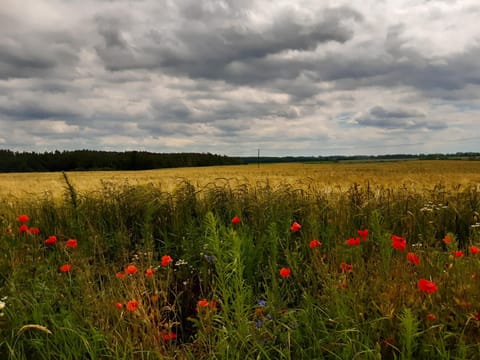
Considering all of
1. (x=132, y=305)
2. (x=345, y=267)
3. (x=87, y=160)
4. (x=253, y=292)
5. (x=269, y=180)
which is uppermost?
(x=87, y=160)

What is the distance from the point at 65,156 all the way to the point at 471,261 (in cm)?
8902

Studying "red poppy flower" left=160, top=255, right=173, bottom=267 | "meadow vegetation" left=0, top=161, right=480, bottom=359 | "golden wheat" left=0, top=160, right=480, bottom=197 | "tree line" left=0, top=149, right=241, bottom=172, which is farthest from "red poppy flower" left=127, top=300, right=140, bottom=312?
"tree line" left=0, top=149, right=241, bottom=172

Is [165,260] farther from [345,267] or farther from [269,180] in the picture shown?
[269,180]

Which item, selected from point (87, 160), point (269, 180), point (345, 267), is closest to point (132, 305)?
point (345, 267)

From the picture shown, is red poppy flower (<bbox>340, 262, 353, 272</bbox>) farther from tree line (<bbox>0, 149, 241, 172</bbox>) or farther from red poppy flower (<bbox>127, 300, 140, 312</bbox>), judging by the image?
tree line (<bbox>0, 149, 241, 172</bbox>)

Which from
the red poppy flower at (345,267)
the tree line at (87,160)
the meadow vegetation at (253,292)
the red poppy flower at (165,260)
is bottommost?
the meadow vegetation at (253,292)

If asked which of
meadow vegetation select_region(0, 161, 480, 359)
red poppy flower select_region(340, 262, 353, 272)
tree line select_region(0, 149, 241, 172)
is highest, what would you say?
tree line select_region(0, 149, 241, 172)

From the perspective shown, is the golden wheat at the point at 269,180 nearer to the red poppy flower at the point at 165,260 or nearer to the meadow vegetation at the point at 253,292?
the meadow vegetation at the point at 253,292

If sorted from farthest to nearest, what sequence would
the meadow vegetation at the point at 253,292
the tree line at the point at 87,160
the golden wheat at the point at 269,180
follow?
the tree line at the point at 87,160 → the golden wheat at the point at 269,180 → the meadow vegetation at the point at 253,292

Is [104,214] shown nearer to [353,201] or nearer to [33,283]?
[33,283]

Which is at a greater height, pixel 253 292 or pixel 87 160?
pixel 87 160

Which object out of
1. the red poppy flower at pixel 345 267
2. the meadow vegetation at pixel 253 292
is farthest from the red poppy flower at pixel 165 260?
the red poppy flower at pixel 345 267

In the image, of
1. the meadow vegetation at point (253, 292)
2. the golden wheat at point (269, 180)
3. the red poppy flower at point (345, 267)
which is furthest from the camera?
the golden wheat at point (269, 180)

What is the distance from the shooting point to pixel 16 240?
424 centimetres
